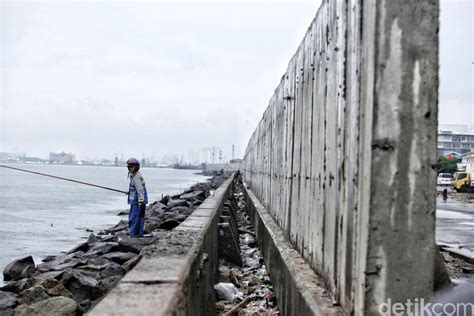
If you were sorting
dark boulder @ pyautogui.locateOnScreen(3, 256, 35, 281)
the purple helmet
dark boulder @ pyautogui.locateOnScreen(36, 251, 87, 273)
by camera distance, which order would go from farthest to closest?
dark boulder @ pyautogui.locateOnScreen(3, 256, 35, 281) < the purple helmet < dark boulder @ pyautogui.locateOnScreen(36, 251, 87, 273)

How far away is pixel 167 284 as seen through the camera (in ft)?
10.3

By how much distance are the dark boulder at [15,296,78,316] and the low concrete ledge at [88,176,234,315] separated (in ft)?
4.63

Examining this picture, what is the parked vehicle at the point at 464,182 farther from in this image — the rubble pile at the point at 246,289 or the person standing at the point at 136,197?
the person standing at the point at 136,197

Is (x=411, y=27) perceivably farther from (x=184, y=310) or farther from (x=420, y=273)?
(x=184, y=310)

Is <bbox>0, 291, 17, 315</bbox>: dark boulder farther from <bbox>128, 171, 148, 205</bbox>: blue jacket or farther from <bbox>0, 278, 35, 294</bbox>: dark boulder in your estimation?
<bbox>128, 171, 148, 205</bbox>: blue jacket

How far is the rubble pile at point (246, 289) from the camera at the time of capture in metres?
5.93

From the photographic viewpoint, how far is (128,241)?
9156mm

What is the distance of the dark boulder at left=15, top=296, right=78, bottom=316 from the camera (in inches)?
212

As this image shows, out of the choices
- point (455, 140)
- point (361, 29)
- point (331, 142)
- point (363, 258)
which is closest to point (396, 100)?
point (361, 29)

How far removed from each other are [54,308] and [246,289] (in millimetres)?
2614

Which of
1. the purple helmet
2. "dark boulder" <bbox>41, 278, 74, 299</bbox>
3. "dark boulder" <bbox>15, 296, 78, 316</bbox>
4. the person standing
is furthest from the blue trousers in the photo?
"dark boulder" <bbox>15, 296, 78, 316</bbox>

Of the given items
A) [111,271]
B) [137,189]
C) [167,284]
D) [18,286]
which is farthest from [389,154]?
[137,189]

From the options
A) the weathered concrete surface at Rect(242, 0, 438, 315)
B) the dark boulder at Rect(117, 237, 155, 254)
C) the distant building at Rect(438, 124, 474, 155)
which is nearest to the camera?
the weathered concrete surface at Rect(242, 0, 438, 315)

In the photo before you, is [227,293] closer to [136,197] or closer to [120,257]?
[120,257]
